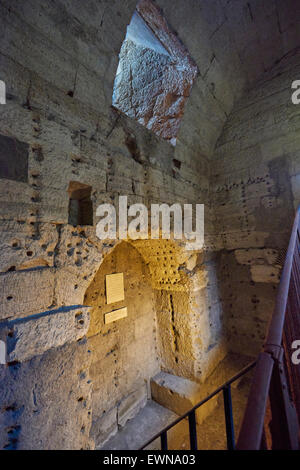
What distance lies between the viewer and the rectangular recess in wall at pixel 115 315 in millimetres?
3474

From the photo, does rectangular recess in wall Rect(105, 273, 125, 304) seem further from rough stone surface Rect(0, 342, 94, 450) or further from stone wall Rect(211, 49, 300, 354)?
stone wall Rect(211, 49, 300, 354)

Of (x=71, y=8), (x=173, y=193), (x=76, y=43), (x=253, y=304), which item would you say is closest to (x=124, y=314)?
(x=173, y=193)

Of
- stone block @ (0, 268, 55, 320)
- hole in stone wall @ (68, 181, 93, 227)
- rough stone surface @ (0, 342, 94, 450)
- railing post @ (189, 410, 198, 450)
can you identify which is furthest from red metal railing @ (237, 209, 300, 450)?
hole in stone wall @ (68, 181, 93, 227)

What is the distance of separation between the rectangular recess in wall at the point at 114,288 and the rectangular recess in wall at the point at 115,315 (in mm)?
184

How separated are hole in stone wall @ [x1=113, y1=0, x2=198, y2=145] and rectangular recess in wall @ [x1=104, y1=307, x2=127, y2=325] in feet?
10.4

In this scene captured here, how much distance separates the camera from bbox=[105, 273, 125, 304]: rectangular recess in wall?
357 centimetres

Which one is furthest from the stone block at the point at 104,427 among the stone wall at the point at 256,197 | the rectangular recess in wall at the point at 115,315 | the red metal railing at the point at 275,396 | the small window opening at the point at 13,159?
the small window opening at the point at 13,159

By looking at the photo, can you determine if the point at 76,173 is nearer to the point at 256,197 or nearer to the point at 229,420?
the point at 229,420

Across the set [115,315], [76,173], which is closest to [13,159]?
[76,173]

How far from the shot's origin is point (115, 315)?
3607 mm

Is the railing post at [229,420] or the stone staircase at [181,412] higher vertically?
the railing post at [229,420]

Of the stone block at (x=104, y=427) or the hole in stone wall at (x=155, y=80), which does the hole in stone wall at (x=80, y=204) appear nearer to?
the hole in stone wall at (x=155, y=80)

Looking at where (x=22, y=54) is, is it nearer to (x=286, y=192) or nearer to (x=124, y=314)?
(x=124, y=314)

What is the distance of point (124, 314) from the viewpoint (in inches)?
149
